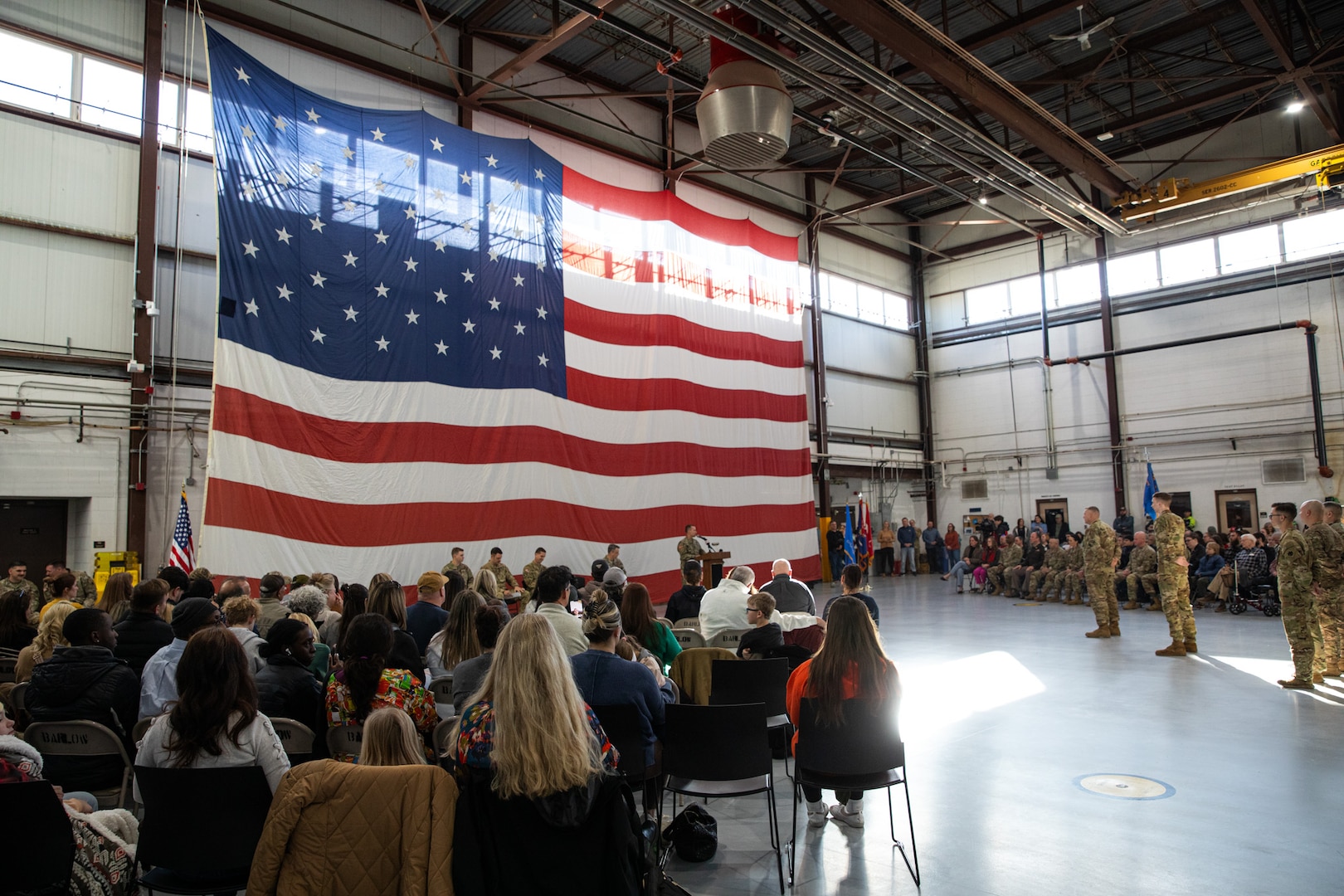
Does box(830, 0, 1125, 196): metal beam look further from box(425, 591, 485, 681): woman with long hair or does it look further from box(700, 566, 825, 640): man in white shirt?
box(425, 591, 485, 681): woman with long hair

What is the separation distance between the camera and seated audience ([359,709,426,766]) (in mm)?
2119

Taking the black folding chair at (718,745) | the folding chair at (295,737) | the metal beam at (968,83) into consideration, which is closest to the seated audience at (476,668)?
the folding chair at (295,737)

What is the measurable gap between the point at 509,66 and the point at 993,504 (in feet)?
46.2

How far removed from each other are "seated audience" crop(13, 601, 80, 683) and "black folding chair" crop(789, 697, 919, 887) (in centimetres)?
348

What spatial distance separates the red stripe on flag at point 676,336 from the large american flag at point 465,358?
0.04 m

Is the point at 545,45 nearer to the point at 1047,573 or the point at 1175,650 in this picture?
the point at 1175,650

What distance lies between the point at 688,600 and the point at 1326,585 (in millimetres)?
4868

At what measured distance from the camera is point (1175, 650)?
7.59 meters

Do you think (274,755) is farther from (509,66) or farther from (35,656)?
(509,66)

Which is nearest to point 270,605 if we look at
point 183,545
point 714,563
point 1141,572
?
point 183,545

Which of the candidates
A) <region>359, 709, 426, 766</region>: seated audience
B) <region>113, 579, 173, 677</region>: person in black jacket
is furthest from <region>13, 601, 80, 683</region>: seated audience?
<region>359, 709, 426, 766</region>: seated audience

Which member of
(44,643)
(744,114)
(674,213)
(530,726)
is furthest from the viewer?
(674,213)

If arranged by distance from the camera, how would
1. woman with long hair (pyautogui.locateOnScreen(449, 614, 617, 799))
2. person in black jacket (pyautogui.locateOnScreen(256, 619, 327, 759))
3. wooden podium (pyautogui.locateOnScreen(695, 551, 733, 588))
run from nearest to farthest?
woman with long hair (pyautogui.locateOnScreen(449, 614, 617, 799)) < person in black jacket (pyautogui.locateOnScreen(256, 619, 327, 759)) < wooden podium (pyautogui.locateOnScreen(695, 551, 733, 588))

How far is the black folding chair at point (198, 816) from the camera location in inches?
87.9
